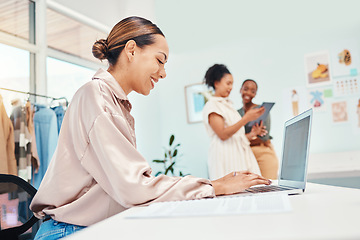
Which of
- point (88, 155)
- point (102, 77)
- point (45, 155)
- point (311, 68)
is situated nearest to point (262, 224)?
point (88, 155)

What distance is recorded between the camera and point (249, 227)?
464 mm

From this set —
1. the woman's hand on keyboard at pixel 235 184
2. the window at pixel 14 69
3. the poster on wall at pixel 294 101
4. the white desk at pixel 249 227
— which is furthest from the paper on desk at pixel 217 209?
the poster on wall at pixel 294 101

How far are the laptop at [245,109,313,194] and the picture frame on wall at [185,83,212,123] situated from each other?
3.29 metres

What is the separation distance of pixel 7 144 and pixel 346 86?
11.3 ft

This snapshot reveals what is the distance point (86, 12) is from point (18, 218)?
3360 mm

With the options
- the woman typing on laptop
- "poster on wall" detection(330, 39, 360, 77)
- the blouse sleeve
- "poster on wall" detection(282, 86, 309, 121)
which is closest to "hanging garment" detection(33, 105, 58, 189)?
the woman typing on laptop

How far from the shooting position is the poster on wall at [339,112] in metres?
3.90

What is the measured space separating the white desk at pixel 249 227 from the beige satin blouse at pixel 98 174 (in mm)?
231

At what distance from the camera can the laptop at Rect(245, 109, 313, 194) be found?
1019 millimetres

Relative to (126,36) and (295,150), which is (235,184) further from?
(126,36)

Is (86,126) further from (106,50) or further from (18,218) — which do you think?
(18,218)

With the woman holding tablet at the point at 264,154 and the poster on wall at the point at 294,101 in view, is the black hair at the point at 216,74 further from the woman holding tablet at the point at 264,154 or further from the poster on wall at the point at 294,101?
the poster on wall at the point at 294,101

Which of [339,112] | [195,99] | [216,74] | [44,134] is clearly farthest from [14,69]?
[339,112]

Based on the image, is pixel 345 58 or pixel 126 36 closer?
pixel 126 36
